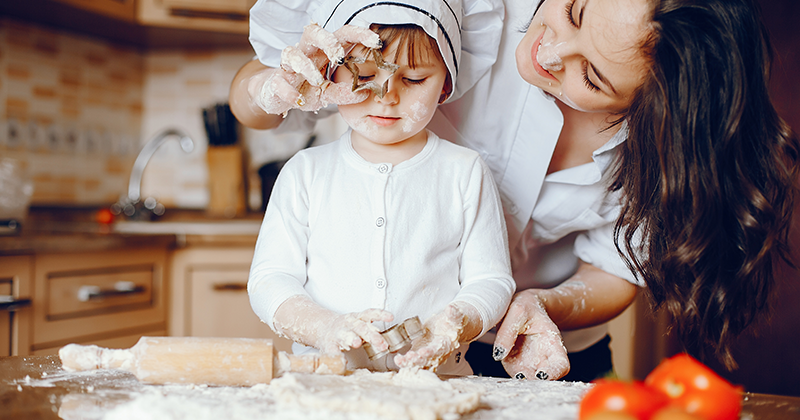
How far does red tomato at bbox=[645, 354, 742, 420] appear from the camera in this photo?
0.48 m

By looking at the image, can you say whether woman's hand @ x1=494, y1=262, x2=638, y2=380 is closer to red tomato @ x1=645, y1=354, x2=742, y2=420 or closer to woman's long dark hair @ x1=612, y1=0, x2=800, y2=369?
woman's long dark hair @ x1=612, y1=0, x2=800, y2=369

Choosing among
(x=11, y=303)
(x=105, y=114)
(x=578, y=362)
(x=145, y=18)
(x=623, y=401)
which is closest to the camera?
(x=623, y=401)

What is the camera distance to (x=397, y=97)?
2.51 feet

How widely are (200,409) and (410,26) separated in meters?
0.52

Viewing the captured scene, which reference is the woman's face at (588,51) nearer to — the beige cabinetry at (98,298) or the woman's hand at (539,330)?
the woman's hand at (539,330)

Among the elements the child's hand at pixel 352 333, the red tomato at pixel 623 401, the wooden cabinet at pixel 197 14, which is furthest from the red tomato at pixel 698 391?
the wooden cabinet at pixel 197 14

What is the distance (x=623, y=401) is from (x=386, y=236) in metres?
0.41

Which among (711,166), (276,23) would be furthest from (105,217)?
(711,166)

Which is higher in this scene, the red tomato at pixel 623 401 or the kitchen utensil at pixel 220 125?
the kitchen utensil at pixel 220 125

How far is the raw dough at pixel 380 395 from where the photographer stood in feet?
1.73

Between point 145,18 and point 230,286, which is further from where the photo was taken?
point 145,18

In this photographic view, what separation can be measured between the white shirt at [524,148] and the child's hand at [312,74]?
0.71 ft

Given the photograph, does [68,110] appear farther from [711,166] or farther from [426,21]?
[711,166]

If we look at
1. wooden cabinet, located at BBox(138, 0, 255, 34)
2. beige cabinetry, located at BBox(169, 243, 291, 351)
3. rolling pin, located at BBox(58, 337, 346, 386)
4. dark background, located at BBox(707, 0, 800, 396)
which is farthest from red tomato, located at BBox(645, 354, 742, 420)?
wooden cabinet, located at BBox(138, 0, 255, 34)
